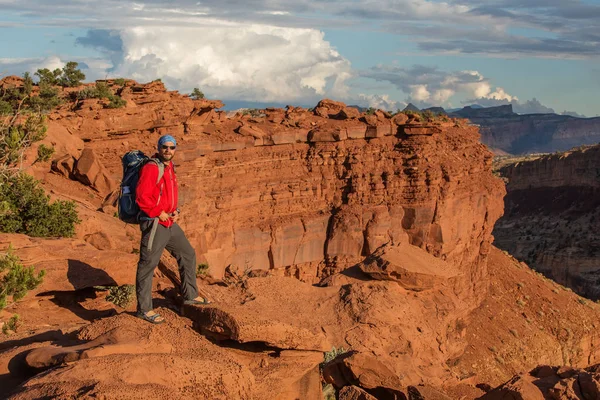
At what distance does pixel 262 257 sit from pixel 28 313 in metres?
15.5

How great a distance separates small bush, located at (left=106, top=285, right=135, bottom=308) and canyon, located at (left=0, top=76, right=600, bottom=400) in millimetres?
179

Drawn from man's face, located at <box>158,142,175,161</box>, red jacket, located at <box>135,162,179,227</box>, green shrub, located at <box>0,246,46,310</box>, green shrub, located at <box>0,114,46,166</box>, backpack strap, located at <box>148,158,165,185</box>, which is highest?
man's face, located at <box>158,142,175,161</box>

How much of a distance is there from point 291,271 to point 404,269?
12.1 metres

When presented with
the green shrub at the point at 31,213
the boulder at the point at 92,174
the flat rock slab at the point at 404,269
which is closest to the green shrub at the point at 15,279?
the green shrub at the point at 31,213

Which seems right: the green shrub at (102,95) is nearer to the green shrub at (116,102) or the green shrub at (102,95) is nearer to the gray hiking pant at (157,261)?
the green shrub at (116,102)

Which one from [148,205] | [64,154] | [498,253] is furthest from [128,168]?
[498,253]

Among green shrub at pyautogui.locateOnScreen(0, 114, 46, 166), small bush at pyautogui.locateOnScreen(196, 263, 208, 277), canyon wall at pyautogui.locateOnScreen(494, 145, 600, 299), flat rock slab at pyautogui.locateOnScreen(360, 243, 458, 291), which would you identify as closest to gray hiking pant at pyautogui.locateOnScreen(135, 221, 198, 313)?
small bush at pyautogui.locateOnScreen(196, 263, 208, 277)

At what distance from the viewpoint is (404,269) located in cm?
1550

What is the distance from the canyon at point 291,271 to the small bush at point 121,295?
179mm

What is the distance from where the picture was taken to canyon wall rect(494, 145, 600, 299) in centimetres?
5772

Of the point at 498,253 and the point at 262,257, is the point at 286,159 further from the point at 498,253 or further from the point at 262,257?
the point at 498,253

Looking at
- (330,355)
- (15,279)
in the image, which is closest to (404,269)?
(330,355)

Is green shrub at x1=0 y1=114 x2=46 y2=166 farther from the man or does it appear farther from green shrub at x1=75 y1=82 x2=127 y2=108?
green shrub at x1=75 y1=82 x2=127 y2=108

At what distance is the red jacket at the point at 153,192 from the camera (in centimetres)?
900
